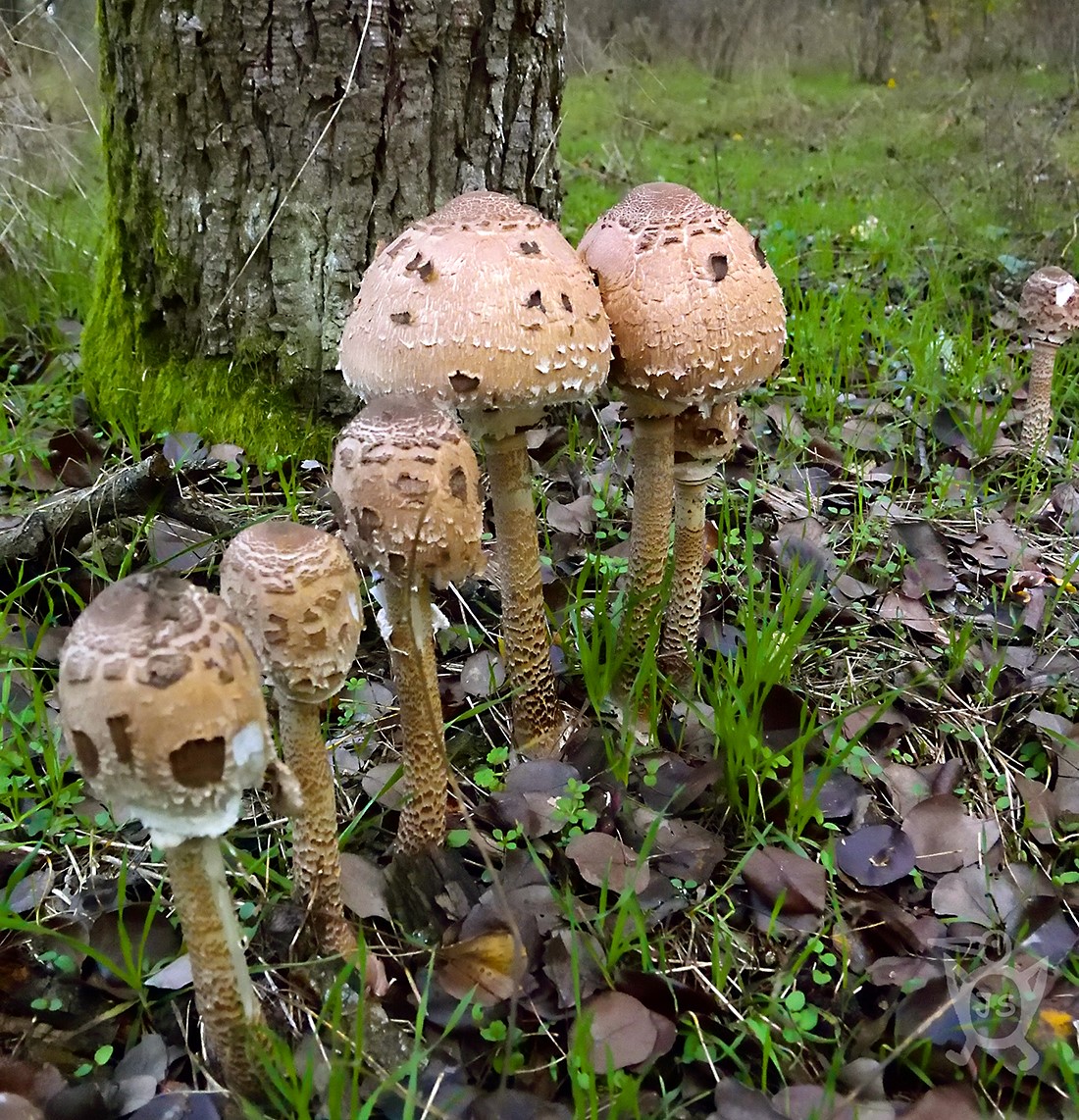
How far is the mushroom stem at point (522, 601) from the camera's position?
2.37 m

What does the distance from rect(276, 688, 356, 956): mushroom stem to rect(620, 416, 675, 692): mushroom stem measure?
1.07 metres

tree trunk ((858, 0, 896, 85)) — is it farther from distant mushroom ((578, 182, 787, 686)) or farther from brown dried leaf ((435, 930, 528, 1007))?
brown dried leaf ((435, 930, 528, 1007))

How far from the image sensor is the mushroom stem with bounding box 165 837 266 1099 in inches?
62.4

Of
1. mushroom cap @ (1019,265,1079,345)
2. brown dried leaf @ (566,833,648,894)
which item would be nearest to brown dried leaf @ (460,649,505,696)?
brown dried leaf @ (566,833,648,894)

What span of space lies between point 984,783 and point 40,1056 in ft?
8.31

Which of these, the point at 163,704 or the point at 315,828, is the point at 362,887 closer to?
the point at 315,828

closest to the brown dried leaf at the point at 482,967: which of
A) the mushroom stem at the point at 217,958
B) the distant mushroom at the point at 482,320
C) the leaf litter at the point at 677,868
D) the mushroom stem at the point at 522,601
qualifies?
the leaf litter at the point at 677,868

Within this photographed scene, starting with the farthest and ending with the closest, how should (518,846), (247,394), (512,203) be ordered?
1. (247,394)
2. (518,846)
3. (512,203)

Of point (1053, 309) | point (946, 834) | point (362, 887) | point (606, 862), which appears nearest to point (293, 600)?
point (362, 887)

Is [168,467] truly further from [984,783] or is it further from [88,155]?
[88,155]

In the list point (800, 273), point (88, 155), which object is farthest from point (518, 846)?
point (88, 155)

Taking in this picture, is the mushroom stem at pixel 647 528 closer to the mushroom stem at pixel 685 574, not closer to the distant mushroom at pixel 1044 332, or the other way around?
the mushroom stem at pixel 685 574

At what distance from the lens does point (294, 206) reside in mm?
3193

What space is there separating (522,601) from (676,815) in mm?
736
